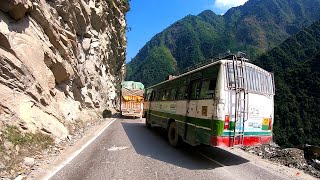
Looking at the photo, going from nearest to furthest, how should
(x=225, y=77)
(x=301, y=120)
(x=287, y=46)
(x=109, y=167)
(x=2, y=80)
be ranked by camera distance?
1. (x=109, y=167)
2. (x=225, y=77)
3. (x=2, y=80)
4. (x=301, y=120)
5. (x=287, y=46)

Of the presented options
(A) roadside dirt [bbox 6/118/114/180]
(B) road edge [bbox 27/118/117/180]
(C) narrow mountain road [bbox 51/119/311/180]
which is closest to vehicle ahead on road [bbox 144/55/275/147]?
(C) narrow mountain road [bbox 51/119/311/180]

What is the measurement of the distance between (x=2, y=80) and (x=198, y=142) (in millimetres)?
7692

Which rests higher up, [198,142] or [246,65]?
[246,65]

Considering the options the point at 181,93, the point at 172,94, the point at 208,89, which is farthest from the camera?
the point at 172,94

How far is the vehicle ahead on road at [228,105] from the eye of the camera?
32.3 ft

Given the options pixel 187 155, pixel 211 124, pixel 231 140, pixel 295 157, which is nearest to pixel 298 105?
pixel 295 157

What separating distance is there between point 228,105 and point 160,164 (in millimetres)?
2952

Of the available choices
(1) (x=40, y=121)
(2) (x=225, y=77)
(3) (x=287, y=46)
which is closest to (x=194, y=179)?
(2) (x=225, y=77)

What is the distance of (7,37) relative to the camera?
1192 centimetres

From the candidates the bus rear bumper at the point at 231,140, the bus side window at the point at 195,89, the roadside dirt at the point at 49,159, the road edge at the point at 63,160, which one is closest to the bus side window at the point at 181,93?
the bus side window at the point at 195,89

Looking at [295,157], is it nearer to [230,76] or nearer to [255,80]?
[255,80]

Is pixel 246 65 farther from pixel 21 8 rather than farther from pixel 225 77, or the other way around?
pixel 21 8

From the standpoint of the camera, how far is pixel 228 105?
9.92 m

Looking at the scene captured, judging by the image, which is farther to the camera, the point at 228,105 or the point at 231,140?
the point at 231,140
